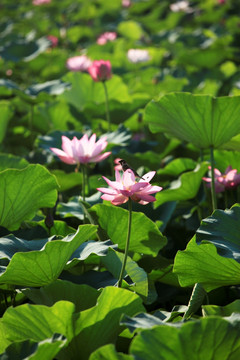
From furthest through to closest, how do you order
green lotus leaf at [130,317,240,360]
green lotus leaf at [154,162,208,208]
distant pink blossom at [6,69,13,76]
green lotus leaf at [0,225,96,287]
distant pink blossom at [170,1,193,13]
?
distant pink blossom at [170,1,193,13]
distant pink blossom at [6,69,13,76]
green lotus leaf at [154,162,208,208]
green lotus leaf at [0,225,96,287]
green lotus leaf at [130,317,240,360]

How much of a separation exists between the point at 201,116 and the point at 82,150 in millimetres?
320

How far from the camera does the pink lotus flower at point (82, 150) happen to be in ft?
5.02

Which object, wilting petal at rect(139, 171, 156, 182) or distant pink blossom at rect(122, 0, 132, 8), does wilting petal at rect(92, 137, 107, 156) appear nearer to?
wilting petal at rect(139, 171, 156, 182)

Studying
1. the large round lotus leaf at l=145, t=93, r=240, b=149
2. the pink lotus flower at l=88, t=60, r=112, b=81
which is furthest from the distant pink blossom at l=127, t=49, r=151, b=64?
the large round lotus leaf at l=145, t=93, r=240, b=149

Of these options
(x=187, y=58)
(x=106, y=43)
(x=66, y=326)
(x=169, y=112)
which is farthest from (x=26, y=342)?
(x=106, y=43)

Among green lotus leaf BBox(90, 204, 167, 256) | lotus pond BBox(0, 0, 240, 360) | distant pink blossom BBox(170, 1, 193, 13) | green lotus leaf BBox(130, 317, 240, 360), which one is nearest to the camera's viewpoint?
green lotus leaf BBox(130, 317, 240, 360)

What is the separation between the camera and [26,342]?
3.26 ft

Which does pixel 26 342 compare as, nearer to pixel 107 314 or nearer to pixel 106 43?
pixel 107 314

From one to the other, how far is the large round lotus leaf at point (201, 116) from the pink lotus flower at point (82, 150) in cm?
20

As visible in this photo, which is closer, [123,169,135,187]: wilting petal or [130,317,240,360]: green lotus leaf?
[130,317,240,360]: green lotus leaf

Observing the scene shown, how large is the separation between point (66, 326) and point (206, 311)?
258 millimetres

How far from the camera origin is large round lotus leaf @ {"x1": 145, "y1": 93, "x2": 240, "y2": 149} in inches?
59.7

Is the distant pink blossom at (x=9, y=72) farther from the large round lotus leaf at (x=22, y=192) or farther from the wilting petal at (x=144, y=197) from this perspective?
the wilting petal at (x=144, y=197)

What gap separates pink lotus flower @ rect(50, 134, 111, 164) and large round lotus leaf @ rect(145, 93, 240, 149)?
0.20 meters
